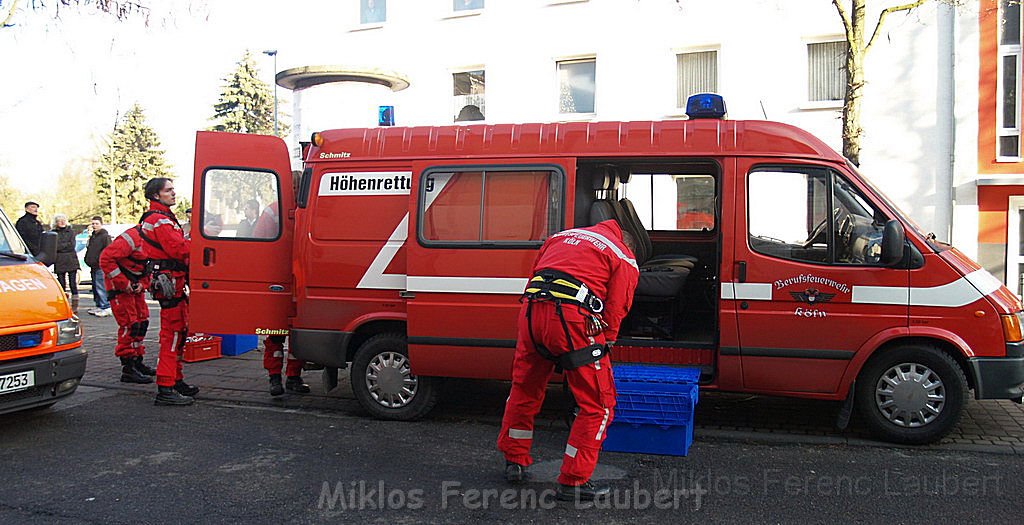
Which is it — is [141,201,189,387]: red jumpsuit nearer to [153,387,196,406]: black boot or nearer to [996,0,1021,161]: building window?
[153,387,196,406]: black boot

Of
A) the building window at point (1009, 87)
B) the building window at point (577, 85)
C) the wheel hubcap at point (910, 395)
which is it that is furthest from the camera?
the building window at point (577, 85)

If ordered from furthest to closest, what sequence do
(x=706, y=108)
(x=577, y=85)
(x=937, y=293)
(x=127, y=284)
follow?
(x=577, y=85) < (x=127, y=284) < (x=706, y=108) < (x=937, y=293)

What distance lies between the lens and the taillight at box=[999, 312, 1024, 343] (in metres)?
5.74

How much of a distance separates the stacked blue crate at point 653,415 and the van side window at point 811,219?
123cm

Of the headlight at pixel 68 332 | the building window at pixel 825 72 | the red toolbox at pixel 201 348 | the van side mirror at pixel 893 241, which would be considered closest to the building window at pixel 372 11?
the building window at pixel 825 72

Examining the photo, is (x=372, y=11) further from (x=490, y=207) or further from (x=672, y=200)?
(x=490, y=207)

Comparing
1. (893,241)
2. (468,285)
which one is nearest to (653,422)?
(468,285)

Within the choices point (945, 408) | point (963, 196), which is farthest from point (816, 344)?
point (963, 196)

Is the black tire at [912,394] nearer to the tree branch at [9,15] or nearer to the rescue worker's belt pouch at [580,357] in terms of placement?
the rescue worker's belt pouch at [580,357]

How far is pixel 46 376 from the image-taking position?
6.34m

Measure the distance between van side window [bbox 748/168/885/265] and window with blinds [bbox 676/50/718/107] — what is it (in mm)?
10184

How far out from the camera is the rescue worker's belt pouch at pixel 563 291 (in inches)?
189

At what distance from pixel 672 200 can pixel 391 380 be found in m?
3.38

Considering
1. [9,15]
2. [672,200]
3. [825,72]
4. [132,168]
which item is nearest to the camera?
[672,200]
